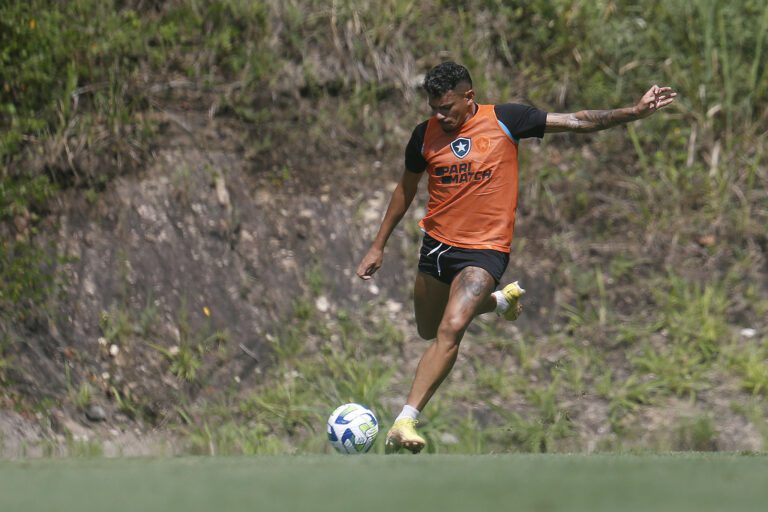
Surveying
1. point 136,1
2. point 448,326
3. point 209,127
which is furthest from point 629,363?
point 136,1

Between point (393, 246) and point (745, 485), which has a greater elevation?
point (745, 485)

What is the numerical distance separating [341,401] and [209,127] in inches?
138

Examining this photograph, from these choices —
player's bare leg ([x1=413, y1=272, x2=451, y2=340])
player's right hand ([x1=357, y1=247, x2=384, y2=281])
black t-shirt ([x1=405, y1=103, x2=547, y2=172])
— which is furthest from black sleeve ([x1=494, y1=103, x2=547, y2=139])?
A: player's right hand ([x1=357, y1=247, x2=384, y2=281])

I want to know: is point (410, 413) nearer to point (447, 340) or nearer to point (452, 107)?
point (447, 340)

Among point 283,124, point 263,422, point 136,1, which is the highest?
point 136,1

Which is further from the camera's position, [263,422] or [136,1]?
[136,1]

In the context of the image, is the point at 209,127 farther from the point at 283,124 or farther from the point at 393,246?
the point at 393,246

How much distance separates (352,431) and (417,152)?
186 cm

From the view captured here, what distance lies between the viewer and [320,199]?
11.6 meters

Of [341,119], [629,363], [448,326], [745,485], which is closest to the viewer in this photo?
[745,485]

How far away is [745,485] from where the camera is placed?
4.04 m

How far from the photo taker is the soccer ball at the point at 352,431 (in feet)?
22.8

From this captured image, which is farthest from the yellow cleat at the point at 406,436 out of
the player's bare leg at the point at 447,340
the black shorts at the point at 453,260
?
the black shorts at the point at 453,260

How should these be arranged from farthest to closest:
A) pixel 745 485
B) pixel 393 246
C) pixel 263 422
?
pixel 393 246, pixel 263 422, pixel 745 485
